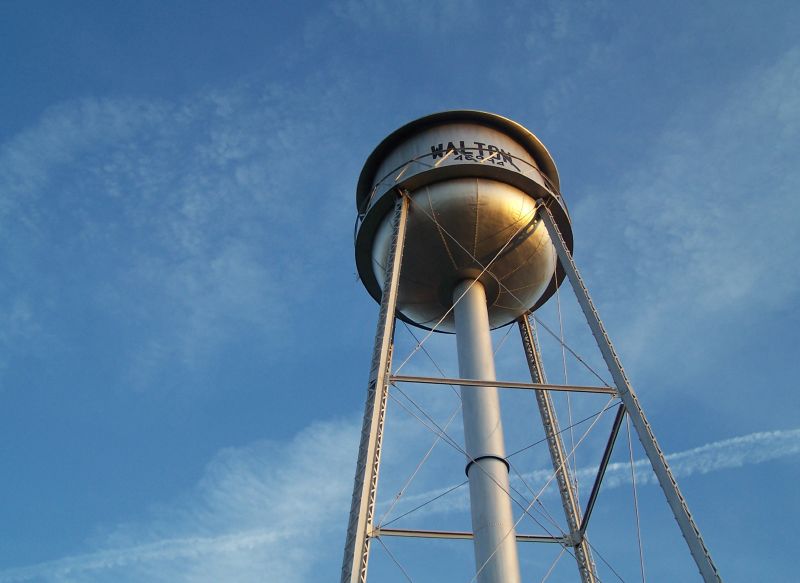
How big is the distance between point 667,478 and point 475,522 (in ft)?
10.2

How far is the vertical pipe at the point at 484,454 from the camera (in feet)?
37.8

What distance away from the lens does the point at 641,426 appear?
1103 cm

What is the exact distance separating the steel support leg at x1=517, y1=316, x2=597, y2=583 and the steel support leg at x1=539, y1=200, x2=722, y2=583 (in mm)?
3016

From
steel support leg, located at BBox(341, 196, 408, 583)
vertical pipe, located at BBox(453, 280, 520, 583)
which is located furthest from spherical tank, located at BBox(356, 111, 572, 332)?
steel support leg, located at BBox(341, 196, 408, 583)

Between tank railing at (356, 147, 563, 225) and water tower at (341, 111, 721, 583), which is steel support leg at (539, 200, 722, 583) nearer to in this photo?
water tower at (341, 111, 721, 583)

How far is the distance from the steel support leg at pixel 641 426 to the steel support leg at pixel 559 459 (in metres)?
3.02

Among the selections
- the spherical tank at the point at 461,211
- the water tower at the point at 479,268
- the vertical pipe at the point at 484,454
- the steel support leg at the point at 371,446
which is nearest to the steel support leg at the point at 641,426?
the water tower at the point at 479,268

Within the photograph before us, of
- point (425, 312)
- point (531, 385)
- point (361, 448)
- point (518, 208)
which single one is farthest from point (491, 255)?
point (361, 448)

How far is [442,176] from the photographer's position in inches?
565

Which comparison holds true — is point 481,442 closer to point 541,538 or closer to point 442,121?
point 541,538

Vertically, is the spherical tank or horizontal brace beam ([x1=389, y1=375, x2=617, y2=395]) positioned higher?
the spherical tank

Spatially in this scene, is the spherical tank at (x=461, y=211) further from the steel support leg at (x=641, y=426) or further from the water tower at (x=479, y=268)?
the steel support leg at (x=641, y=426)

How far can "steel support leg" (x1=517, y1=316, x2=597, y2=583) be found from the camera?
13.3 meters

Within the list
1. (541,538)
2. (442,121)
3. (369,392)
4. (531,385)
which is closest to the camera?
(369,392)
